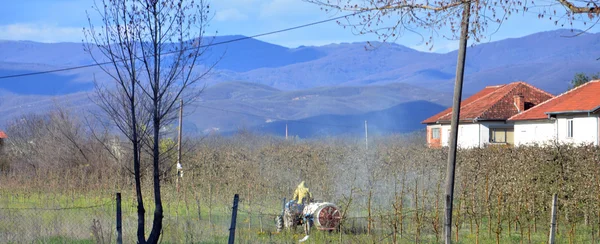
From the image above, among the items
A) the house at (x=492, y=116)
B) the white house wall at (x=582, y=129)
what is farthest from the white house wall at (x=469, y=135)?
the white house wall at (x=582, y=129)

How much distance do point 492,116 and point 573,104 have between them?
9.71 meters

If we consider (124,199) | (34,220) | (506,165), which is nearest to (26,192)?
(124,199)

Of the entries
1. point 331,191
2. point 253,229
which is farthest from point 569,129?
point 253,229

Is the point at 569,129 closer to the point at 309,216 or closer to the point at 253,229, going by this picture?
the point at 253,229

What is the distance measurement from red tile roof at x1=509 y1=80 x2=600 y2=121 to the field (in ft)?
31.4

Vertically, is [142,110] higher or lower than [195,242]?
higher

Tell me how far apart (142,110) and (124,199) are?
594 inches

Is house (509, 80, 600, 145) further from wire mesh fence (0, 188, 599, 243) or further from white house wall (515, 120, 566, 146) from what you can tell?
wire mesh fence (0, 188, 599, 243)

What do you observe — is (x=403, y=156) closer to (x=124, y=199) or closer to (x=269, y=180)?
(x=269, y=180)

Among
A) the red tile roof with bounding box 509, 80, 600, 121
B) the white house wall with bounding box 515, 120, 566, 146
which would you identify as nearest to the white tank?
the red tile roof with bounding box 509, 80, 600, 121

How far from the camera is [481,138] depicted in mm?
47406

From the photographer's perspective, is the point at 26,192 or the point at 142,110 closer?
the point at 142,110

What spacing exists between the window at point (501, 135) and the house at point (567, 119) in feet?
10.5

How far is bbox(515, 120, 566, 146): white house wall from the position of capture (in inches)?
1574
